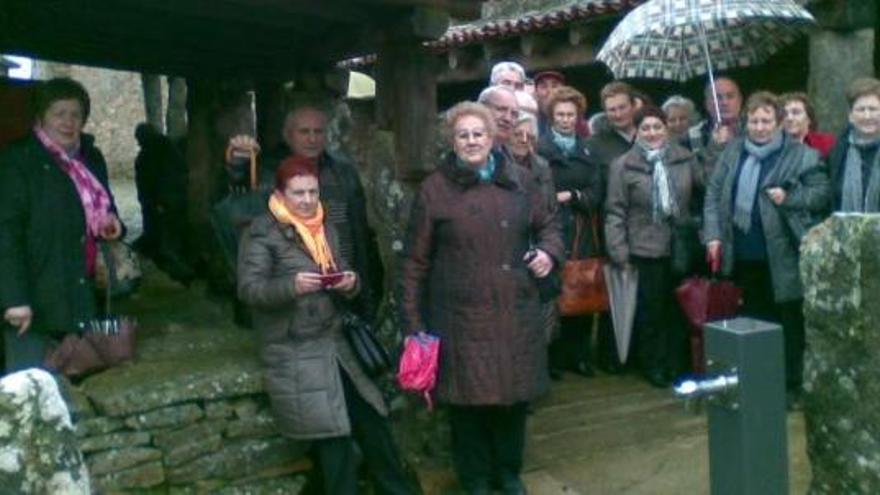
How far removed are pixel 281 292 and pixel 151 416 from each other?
0.89 metres

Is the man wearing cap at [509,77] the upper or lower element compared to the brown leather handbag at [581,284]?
upper

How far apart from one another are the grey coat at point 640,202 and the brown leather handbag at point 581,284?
146 millimetres

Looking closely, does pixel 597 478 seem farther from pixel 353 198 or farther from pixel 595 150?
pixel 595 150

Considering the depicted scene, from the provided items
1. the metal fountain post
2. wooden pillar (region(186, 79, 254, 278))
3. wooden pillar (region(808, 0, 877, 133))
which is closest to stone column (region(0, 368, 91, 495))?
the metal fountain post

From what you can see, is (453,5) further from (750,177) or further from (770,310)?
(770,310)

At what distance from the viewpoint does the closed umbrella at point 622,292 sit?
679 cm

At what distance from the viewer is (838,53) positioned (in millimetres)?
8266

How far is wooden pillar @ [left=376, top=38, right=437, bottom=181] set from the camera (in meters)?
5.67

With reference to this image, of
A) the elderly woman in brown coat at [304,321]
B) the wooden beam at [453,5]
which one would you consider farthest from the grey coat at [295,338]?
the wooden beam at [453,5]

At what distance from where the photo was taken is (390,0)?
5.25 metres

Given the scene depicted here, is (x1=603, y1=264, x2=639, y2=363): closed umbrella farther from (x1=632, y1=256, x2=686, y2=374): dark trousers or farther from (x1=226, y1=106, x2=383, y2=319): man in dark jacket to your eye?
(x1=226, y1=106, x2=383, y2=319): man in dark jacket

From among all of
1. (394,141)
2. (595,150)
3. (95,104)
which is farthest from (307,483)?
(95,104)

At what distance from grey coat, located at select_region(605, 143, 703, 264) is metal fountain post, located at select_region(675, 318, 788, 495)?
3.80 m

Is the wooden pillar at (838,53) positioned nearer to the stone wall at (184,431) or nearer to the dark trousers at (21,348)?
the stone wall at (184,431)
